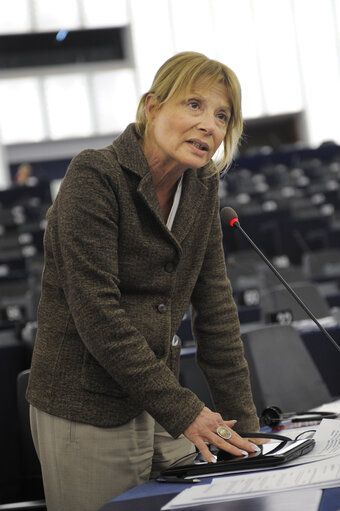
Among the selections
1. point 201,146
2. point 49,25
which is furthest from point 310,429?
point 49,25

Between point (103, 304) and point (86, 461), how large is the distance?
30cm

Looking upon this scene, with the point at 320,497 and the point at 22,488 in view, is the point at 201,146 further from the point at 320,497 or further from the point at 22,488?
the point at 22,488

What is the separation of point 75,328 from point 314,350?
2.10 metres

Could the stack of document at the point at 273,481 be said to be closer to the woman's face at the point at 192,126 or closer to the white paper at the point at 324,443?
the white paper at the point at 324,443

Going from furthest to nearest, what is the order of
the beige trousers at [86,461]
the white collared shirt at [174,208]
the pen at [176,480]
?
1. the white collared shirt at [174,208]
2. the beige trousers at [86,461]
3. the pen at [176,480]

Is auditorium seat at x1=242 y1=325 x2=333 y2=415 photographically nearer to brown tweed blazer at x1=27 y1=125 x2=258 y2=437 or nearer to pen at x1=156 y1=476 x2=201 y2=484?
brown tweed blazer at x1=27 y1=125 x2=258 y2=437

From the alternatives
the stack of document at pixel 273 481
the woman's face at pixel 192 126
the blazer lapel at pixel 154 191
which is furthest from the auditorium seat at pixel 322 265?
the stack of document at pixel 273 481

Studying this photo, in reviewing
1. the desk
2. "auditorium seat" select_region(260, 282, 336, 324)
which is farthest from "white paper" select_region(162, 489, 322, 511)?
"auditorium seat" select_region(260, 282, 336, 324)

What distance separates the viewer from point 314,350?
3209mm

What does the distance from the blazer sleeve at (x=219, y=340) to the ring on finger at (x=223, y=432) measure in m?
0.24

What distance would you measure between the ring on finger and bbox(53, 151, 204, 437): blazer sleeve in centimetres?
5

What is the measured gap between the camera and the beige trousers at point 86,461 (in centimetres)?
128

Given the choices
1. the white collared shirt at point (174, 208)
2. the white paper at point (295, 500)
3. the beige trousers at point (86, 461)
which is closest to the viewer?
the white paper at point (295, 500)

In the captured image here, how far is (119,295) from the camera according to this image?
4.08 feet
